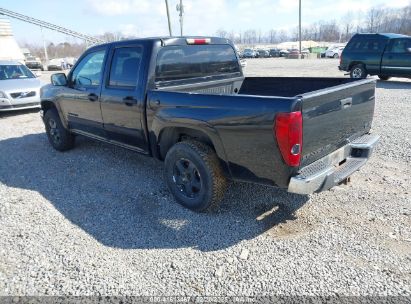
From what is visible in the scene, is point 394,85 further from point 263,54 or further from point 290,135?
point 263,54

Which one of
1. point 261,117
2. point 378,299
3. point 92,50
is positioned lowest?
point 378,299

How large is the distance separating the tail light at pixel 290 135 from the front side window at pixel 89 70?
2970 millimetres

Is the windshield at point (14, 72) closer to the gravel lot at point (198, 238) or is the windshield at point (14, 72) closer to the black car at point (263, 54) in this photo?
the gravel lot at point (198, 238)

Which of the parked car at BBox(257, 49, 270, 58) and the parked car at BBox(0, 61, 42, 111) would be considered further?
the parked car at BBox(257, 49, 270, 58)

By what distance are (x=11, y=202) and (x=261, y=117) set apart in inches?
136

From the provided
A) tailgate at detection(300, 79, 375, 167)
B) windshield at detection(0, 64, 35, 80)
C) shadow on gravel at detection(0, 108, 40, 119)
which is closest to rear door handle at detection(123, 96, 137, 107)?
tailgate at detection(300, 79, 375, 167)

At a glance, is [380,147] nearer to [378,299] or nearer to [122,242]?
Result: [378,299]

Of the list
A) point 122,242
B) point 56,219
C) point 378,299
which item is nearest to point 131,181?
point 56,219

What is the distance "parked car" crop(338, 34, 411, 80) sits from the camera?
1309 cm

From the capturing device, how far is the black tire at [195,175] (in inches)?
136

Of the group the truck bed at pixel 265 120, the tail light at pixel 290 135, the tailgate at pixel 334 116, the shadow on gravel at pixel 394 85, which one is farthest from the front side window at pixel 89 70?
the shadow on gravel at pixel 394 85

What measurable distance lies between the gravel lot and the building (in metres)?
44.7

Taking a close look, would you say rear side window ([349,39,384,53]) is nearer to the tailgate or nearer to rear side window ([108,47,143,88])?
the tailgate

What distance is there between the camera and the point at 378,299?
8.00 feet
